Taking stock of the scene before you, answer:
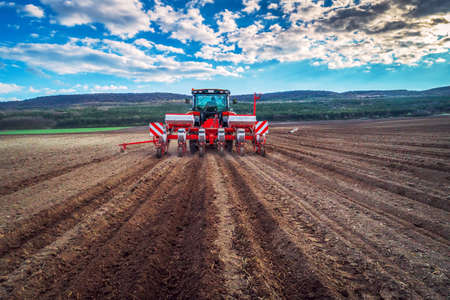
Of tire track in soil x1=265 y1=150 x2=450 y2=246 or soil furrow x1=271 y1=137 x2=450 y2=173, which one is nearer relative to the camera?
tire track in soil x1=265 y1=150 x2=450 y2=246

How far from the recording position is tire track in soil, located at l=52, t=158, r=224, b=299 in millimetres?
2186

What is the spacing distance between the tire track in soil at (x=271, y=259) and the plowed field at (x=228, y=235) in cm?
1

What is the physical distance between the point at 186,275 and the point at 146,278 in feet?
1.39

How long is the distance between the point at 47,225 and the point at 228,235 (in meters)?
3.00

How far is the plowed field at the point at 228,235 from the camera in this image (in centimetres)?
224

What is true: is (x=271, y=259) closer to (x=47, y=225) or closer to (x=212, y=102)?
(x=47, y=225)

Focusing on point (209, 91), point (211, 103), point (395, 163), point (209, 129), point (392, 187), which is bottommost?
point (392, 187)

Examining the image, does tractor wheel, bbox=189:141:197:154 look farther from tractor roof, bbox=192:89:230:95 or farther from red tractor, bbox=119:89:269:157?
tractor roof, bbox=192:89:230:95

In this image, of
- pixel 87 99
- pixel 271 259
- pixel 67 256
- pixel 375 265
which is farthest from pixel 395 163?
pixel 87 99

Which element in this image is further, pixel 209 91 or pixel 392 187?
pixel 209 91

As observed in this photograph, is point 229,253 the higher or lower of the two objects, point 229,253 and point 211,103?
the lower

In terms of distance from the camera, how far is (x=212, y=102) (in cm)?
1173

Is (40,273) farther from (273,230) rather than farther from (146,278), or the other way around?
(273,230)

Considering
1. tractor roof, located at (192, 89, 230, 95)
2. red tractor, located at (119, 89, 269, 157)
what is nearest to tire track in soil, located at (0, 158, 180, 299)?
red tractor, located at (119, 89, 269, 157)
